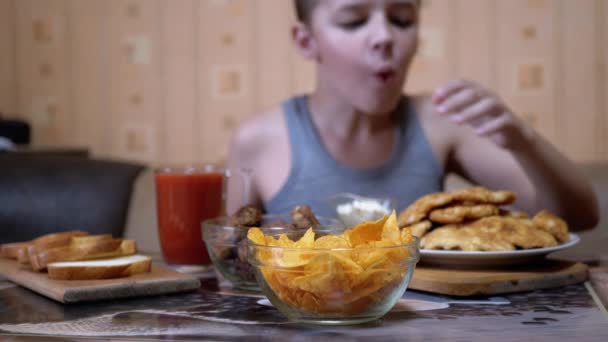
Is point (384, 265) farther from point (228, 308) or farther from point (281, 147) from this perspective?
point (281, 147)

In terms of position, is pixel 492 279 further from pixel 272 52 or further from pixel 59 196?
pixel 272 52

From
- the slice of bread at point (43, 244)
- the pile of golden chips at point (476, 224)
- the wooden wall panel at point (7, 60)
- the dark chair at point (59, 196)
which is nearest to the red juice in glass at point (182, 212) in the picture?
the slice of bread at point (43, 244)

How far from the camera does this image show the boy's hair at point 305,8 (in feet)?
5.39

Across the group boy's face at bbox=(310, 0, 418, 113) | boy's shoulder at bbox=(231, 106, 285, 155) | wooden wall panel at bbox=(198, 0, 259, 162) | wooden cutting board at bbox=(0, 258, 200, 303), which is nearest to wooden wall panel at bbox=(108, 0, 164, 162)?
wooden wall panel at bbox=(198, 0, 259, 162)

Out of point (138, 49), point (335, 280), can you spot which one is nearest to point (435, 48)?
point (138, 49)

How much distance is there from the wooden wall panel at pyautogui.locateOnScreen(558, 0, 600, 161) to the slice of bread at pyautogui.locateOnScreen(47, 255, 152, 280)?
2.02 metres

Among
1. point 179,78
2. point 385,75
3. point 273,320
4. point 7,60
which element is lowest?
point 273,320

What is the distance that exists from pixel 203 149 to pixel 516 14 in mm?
1266

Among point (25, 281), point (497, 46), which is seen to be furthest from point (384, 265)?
point (497, 46)

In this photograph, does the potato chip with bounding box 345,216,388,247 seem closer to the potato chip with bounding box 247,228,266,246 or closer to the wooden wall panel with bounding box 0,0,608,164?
the potato chip with bounding box 247,228,266,246

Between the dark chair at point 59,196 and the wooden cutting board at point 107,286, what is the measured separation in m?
0.88

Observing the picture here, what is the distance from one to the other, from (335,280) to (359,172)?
1.04 metres

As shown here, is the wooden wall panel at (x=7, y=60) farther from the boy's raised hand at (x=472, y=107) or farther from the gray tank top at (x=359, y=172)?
the boy's raised hand at (x=472, y=107)

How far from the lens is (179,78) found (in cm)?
272
